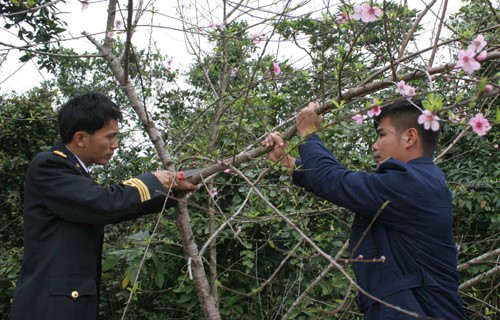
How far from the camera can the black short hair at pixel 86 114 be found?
2.57m

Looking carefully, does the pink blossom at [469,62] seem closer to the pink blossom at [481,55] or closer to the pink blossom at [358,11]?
the pink blossom at [481,55]

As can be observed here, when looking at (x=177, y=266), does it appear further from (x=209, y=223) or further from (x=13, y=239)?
(x=13, y=239)

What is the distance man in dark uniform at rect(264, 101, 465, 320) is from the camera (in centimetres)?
199

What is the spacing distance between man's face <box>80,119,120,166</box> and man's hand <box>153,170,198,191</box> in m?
0.25

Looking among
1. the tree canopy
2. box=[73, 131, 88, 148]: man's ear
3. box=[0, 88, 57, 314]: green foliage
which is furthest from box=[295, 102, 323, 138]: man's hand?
box=[0, 88, 57, 314]: green foliage

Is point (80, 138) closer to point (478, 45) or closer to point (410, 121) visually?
point (410, 121)

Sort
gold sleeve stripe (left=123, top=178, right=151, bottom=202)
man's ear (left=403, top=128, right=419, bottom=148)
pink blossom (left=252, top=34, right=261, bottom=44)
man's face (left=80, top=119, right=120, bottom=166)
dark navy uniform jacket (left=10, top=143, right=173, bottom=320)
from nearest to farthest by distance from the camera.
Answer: man's ear (left=403, top=128, right=419, bottom=148)
dark navy uniform jacket (left=10, top=143, right=173, bottom=320)
gold sleeve stripe (left=123, top=178, right=151, bottom=202)
man's face (left=80, top=119, right=120, bottom=166)
pink blossom (left=252, top=34, right=261, bottom=44)

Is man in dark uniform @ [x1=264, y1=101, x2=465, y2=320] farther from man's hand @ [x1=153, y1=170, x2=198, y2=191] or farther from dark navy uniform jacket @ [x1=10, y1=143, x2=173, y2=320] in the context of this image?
dark navy uniform jacket @ [x1=10, y1=143, x2=173, y2=320]

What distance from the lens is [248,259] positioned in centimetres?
352

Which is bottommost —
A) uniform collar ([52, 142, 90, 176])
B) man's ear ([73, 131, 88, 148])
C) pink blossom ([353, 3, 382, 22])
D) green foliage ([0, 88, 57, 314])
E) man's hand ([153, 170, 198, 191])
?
man's hand ([153, 170, 198, 191])

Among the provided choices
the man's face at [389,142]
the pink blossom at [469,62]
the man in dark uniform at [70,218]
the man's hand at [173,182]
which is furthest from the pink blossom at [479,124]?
the man's hand at [173,182]

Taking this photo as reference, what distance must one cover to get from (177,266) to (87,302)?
138cm

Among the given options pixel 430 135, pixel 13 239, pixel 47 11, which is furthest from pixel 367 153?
pixel 13 239

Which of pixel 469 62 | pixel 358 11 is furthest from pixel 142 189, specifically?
pixel 469 62
